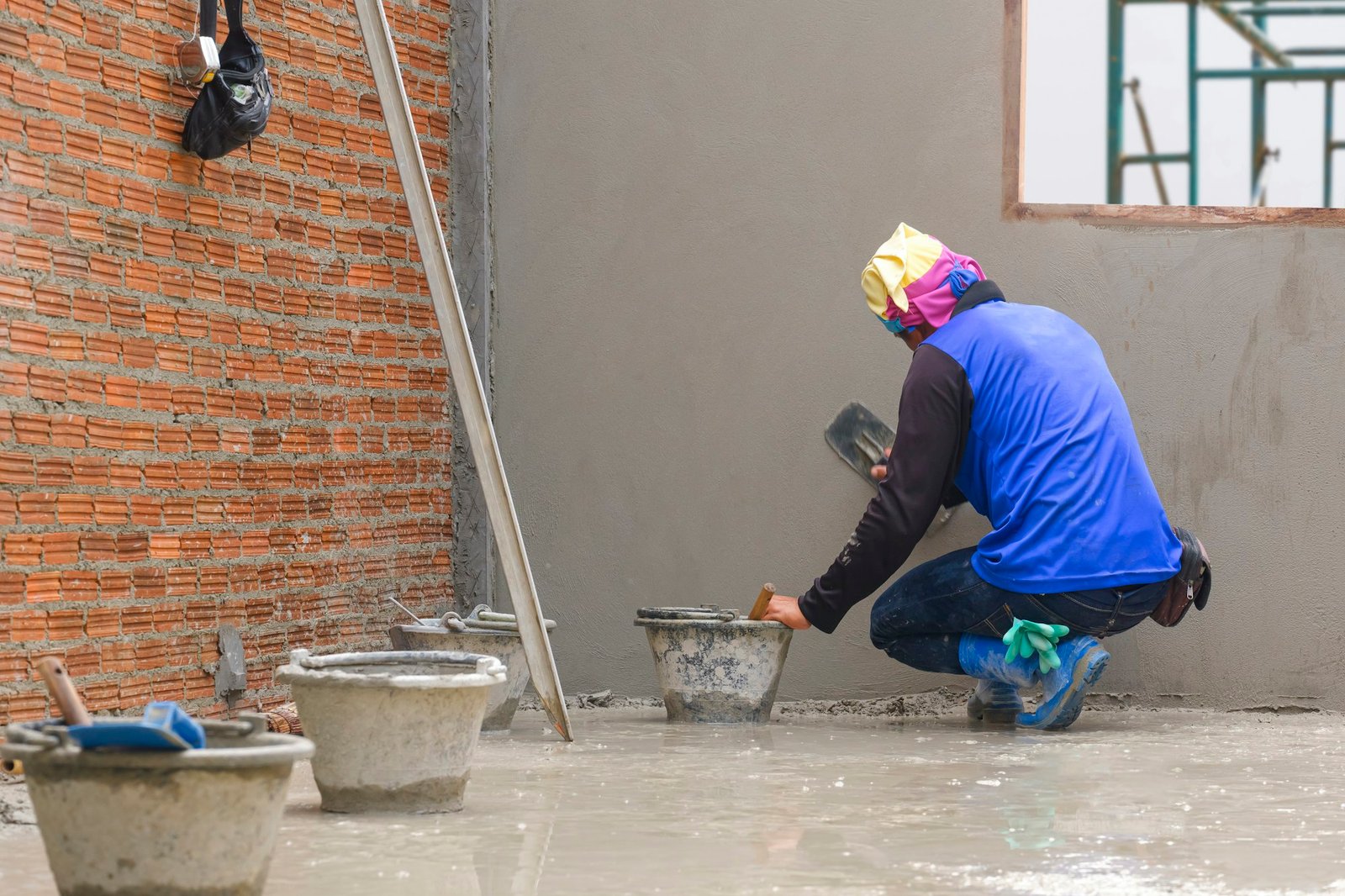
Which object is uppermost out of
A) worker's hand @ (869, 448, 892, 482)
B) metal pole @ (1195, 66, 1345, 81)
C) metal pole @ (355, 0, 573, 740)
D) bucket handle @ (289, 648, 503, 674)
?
metal pole @ (1195, 66, 1345, 81)

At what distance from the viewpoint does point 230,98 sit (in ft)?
11.8

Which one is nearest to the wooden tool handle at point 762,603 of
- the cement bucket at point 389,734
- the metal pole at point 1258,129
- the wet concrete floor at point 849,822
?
the wet concrete floor at point 849,822

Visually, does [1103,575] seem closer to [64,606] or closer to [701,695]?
[701,695]

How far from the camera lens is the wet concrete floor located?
2336 mm

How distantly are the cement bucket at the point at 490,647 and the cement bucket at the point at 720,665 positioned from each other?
404mm

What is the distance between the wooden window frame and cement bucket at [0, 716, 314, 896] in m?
3.25

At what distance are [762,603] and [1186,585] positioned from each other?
1.14 m

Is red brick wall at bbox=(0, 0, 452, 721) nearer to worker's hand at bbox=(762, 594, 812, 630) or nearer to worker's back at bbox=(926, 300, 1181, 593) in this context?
worker's hand at bbox=(762, 594, 812, 630)

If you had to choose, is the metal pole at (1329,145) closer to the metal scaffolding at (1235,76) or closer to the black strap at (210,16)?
the metal scaffolding at (1235,76)

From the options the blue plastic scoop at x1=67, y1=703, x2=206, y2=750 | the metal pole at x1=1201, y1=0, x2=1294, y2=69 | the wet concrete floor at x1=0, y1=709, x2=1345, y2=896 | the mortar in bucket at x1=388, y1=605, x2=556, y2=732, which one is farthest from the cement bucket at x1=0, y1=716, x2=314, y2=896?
the metal pole at x1=1201, y1=0, x2=1294, y2=69

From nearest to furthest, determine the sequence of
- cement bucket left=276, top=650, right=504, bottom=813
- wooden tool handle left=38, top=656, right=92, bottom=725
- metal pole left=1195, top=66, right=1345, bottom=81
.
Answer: wooden tool handle left=38, top=656, right=92, bottom=725
cement bucket left=276, top=650, right=504, bottom=813
metal pole left=1195, top=66, right=1345, bottom=81

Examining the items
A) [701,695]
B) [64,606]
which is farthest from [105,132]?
[701,695]

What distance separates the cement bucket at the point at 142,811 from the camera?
200 cm

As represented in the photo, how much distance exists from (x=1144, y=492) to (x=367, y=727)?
88.1 inches
